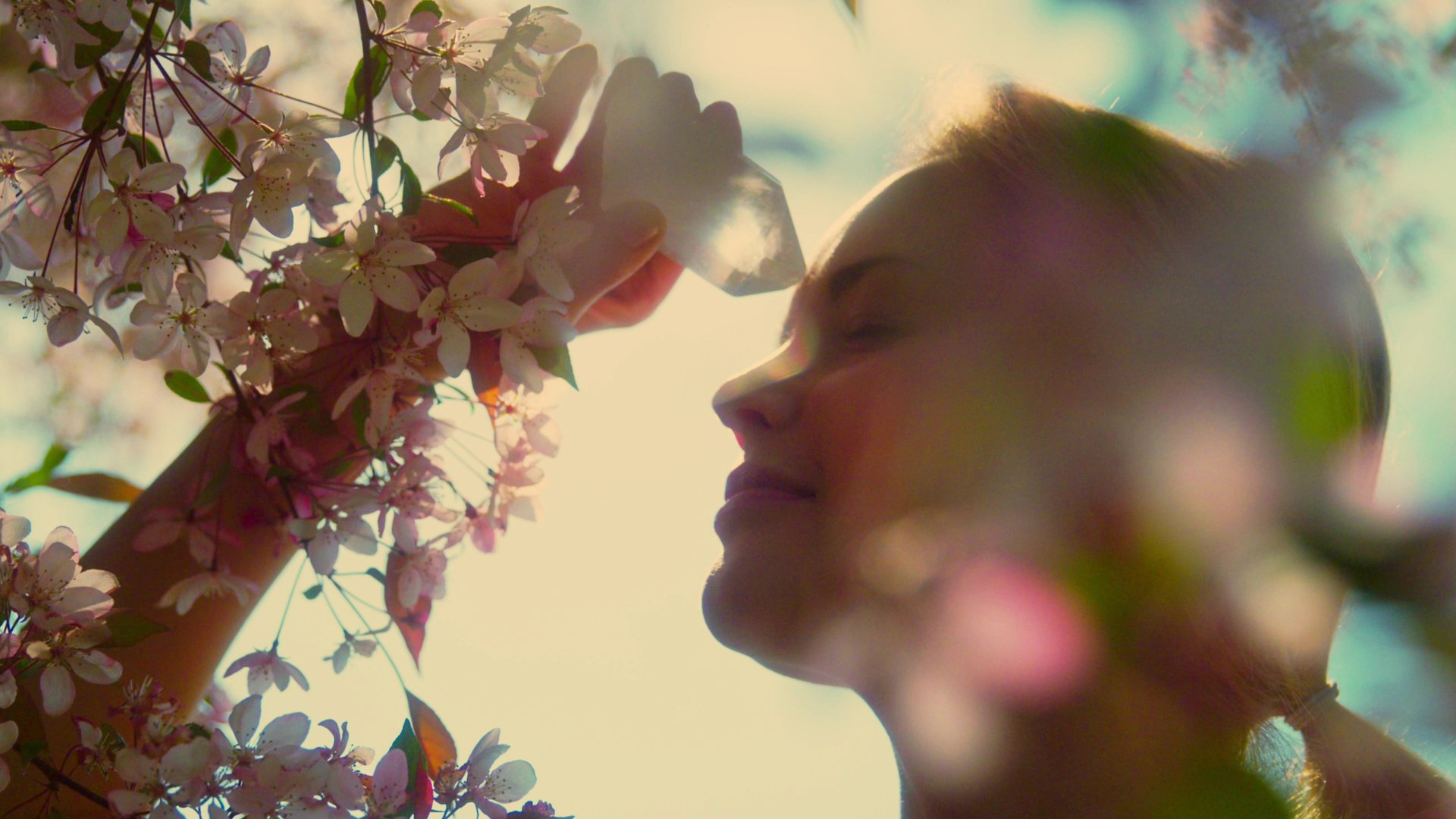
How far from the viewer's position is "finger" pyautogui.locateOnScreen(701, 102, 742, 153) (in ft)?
3.38

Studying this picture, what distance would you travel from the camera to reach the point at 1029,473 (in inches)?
36.0

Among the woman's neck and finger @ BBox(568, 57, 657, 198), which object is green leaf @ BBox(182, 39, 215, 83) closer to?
finger @ BBox(568, 57, 657, 198)

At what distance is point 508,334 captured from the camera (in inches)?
32.4

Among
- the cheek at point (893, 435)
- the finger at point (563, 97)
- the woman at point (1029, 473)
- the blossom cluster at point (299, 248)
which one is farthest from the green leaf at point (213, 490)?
the cheek at point (893, 435)

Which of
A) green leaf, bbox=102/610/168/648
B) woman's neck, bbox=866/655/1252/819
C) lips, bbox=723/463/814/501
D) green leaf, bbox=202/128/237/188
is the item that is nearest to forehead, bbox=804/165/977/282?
lips, bbox=723/463/814/501

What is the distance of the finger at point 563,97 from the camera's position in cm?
99

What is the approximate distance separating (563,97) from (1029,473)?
60cm

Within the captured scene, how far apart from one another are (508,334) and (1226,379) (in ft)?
2.34

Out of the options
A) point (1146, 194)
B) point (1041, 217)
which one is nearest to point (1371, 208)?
point (1146, 194)

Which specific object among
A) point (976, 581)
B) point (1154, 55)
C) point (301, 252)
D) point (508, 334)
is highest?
point (1154, 55)

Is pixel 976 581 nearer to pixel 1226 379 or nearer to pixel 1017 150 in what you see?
pixel 1226 379

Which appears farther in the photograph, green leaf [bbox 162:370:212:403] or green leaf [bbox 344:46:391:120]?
green leaf [bbox 162:370:212:403]

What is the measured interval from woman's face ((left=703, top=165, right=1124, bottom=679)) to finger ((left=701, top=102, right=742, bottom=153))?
16 centimetres

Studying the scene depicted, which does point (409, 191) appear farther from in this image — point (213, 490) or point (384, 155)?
point (213, 490)
